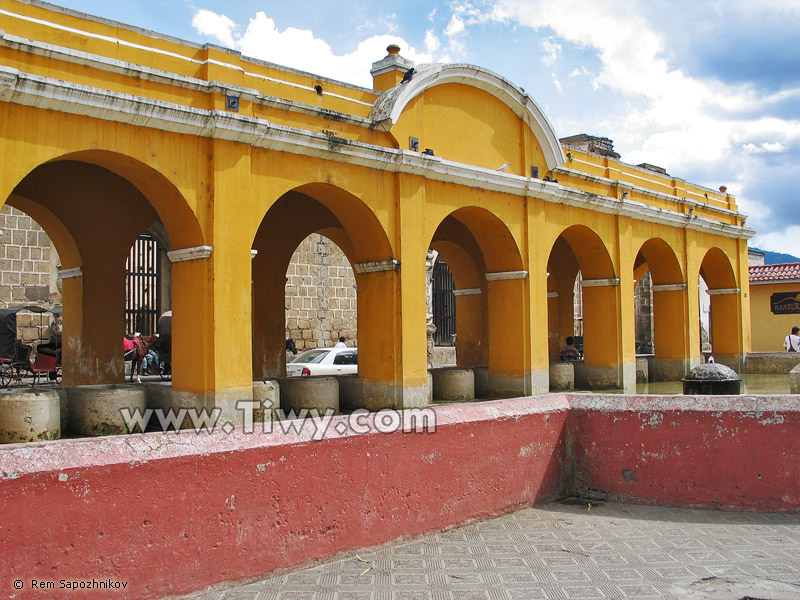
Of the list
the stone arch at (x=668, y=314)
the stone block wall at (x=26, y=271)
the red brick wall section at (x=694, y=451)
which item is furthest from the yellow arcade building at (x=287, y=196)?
the stone block wall at (x=26, y=271)

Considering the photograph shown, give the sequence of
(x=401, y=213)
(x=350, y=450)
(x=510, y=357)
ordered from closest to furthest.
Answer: (x=350, y=450), (x=401, y=213), (x=510, y=357)

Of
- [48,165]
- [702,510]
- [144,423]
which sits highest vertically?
[48,165]

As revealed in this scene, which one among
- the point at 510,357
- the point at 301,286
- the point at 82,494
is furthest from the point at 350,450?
the point at 301,286

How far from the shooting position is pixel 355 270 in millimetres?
10008

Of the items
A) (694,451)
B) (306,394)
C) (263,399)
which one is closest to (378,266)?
(306,394)

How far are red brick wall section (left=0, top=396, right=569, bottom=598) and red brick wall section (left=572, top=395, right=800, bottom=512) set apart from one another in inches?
42.6

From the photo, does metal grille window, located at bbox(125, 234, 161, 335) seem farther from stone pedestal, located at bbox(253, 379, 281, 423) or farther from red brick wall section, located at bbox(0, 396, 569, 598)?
red brick wall section, located at bbox(0, 396, 569, 598)

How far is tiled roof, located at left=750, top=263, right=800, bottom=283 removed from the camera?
22.0 m

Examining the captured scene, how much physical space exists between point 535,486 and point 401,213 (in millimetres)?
4103

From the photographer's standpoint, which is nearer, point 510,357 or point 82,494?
point 82,494

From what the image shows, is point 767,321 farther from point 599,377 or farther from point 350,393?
point 350,393

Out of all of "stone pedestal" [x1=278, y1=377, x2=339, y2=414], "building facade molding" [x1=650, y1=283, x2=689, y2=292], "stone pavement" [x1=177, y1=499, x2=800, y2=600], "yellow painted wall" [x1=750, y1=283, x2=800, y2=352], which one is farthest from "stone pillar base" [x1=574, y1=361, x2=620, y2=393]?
"yellow painted wall" [x1=750, y1=283, x2=800, y2=352]

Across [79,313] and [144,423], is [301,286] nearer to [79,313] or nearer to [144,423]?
[79,313]

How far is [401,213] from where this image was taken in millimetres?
9602
